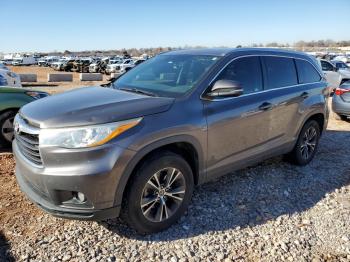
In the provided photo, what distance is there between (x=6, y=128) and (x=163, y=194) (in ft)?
11.8

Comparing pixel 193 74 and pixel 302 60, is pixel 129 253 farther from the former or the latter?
pixel 302 60

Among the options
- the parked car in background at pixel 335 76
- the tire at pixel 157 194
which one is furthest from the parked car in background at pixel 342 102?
the tire at pixel 157 194

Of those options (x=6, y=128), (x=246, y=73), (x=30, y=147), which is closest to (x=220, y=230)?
(x=246, y=73)

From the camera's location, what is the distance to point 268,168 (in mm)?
5199

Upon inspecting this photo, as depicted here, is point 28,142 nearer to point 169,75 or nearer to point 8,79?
point 169,75

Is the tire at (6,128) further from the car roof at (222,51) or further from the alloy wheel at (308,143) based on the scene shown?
the alloy wheel at (308,143)

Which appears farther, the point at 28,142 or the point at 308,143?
the point at 308,143

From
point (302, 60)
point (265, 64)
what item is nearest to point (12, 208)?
point (265, 64)

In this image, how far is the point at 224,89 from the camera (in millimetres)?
3535

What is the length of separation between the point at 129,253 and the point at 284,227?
1.68 metres

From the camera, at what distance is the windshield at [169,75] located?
368 centimetres

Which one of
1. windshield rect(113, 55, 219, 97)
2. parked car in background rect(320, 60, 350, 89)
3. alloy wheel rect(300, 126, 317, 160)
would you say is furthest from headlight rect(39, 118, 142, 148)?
parked car in background rect(320, 60, 350, 89)

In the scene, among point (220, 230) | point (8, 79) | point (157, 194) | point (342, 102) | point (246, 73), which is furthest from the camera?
point (342, 102)

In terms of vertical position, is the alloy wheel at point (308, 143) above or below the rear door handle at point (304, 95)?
below
